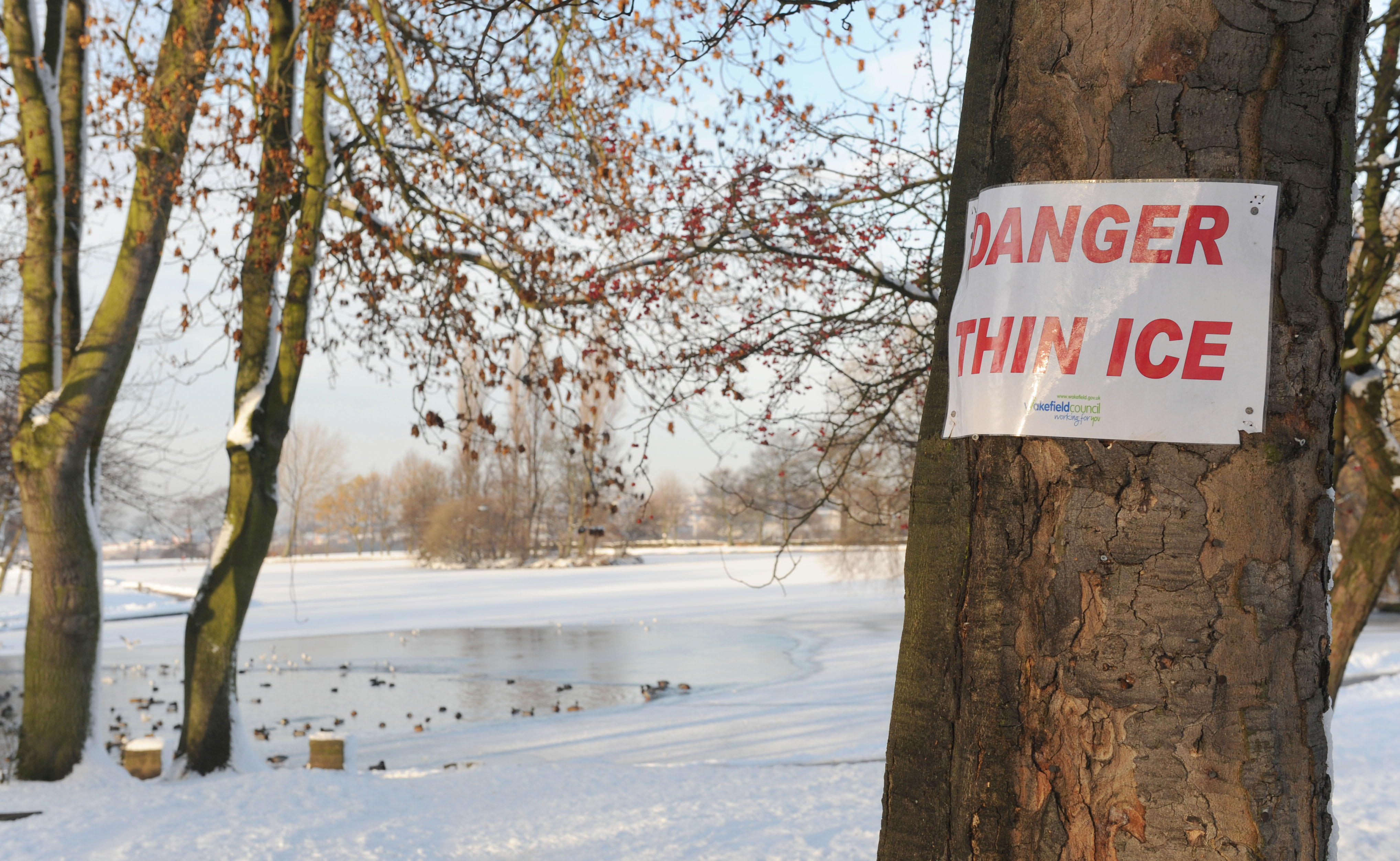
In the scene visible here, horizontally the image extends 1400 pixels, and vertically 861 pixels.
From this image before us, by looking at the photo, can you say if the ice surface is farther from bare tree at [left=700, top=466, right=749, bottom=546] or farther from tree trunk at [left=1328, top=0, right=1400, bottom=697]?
tree trunk at [left=1328, top=0, right=1400, bottom=697]

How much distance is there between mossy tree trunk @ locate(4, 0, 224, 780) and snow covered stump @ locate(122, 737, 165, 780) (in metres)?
0.40

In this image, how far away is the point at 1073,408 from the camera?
1.54 m

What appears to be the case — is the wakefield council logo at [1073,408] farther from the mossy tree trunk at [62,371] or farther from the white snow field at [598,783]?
the mossy tree trunk at [62,371]

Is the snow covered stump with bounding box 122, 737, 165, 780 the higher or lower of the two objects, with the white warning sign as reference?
lower

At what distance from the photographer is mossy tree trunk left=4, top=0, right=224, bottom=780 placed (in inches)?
343

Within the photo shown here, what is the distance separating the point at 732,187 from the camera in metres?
6.40

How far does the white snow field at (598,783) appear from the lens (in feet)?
20.5

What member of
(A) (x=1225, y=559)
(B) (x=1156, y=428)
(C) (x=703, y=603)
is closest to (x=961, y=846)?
(A) (x=1225, y=559)

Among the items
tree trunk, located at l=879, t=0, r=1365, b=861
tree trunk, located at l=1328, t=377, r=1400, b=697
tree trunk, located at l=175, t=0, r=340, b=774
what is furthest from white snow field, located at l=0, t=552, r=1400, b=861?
tree trunk, located at l=879, t=0, r=1365, b=861

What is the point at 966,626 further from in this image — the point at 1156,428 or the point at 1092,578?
the point at 1156,428

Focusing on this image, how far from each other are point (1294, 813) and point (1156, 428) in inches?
24.4

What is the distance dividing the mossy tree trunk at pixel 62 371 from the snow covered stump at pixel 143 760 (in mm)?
404

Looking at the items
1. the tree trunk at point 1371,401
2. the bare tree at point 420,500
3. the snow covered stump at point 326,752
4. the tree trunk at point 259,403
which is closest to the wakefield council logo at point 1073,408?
the tree trunk at point 1371,401

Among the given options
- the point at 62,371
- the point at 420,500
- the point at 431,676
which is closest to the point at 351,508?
the point at 420,500
